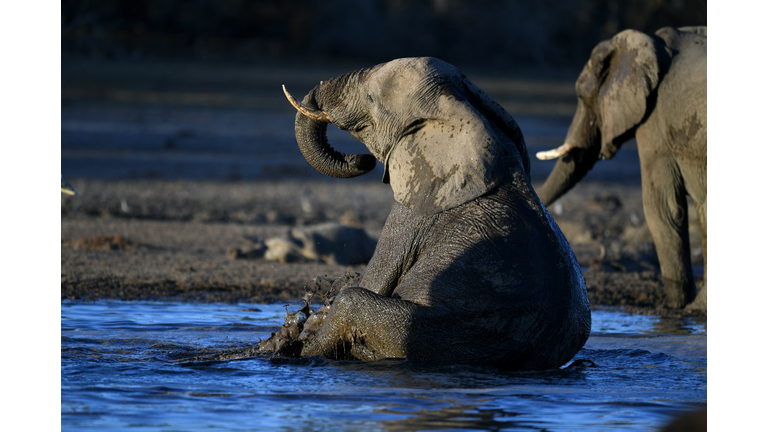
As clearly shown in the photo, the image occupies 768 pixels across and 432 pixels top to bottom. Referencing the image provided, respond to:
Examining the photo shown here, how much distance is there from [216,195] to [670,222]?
21.1 ft

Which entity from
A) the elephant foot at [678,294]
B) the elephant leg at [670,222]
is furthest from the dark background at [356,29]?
the elephant foot at [678,294]

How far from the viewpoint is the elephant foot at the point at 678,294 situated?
7895mm

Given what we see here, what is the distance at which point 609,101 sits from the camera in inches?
329

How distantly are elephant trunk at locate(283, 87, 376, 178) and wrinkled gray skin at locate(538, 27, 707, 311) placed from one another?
9.90ft

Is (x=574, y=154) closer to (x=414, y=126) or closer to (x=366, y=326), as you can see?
(x=414, y=126)

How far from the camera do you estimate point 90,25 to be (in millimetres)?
26188

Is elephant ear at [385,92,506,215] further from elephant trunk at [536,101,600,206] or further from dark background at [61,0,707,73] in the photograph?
dark background at [61,0,707,73]

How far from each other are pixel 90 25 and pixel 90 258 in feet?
60.3

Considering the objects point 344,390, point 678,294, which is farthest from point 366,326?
point 678,294

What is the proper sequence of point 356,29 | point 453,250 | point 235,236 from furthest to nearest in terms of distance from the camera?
point 356,29, point 235,236, point 453,250

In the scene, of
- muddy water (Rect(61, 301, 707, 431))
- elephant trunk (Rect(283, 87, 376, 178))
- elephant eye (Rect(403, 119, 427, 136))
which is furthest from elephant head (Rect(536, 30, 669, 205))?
elephant eye (Rect(403, 119, 427, 136))

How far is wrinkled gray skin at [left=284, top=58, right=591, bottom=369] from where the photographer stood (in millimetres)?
4918

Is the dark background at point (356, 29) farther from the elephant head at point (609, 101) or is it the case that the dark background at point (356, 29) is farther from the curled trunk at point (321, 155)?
the curled trunk at point (321, 155)

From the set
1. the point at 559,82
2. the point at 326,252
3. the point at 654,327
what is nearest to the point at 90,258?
the point at 326,252
